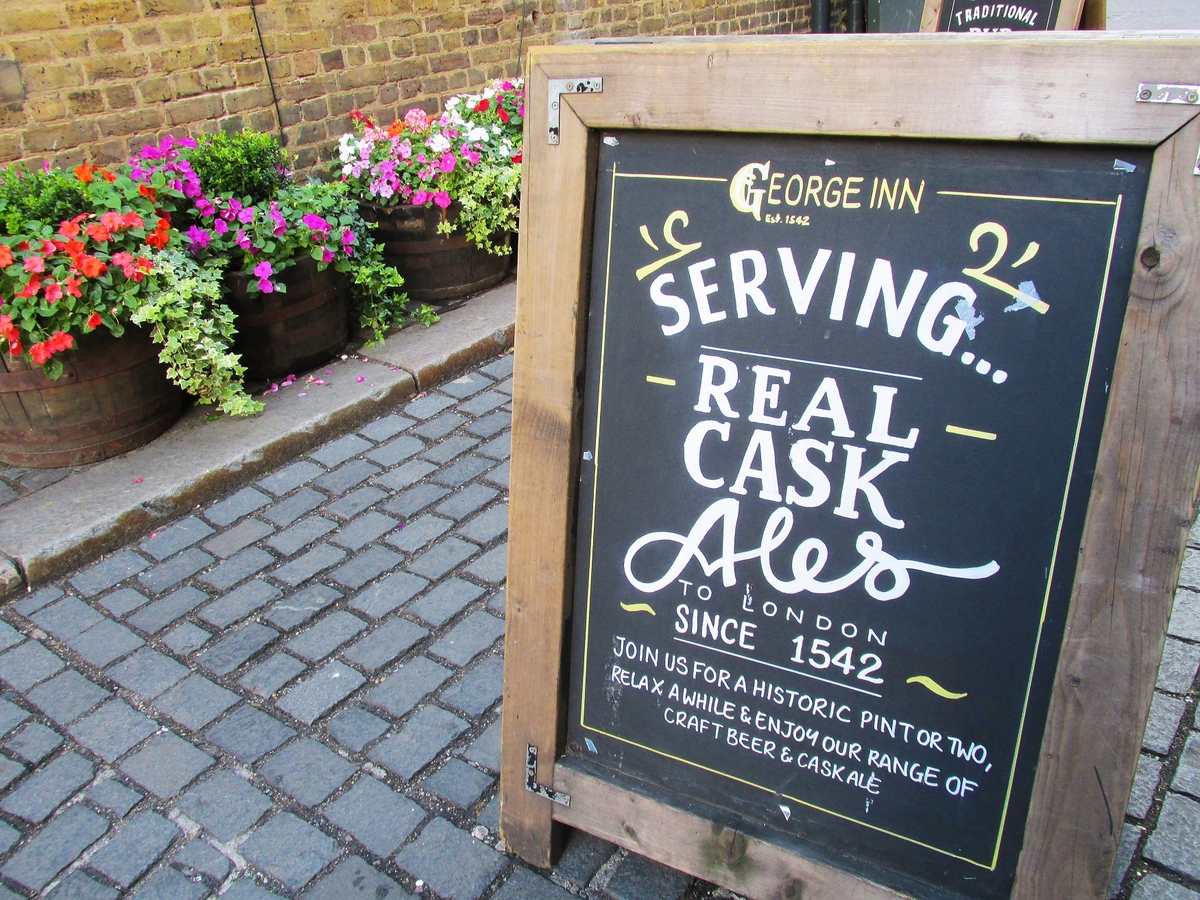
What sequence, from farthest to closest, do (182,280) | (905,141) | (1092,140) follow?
(182,280) → (905,141) → (1092,140)

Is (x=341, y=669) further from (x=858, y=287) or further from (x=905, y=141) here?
(x=905, y=141)

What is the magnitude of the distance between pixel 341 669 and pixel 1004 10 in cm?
455

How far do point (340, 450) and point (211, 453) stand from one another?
499mm

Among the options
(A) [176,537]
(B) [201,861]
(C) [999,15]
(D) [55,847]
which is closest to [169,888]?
(B) [201,861]

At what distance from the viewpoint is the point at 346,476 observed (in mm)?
3654

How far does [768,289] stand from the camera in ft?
5.05

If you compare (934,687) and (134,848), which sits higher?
(934,687)

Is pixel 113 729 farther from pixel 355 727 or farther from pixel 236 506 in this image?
pixel 236 506

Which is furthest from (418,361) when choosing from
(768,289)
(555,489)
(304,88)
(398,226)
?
(768,289)

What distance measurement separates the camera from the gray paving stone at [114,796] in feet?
7.38

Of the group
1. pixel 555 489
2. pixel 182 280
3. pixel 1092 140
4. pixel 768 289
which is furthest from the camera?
pixel 182 280

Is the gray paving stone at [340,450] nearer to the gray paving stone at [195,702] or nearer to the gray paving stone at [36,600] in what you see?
the gray paving stone at [36,600]

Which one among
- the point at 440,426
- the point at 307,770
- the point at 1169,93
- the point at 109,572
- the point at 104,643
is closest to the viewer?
the point at 1169,93

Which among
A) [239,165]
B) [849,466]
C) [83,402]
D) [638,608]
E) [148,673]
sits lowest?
[148,673]
